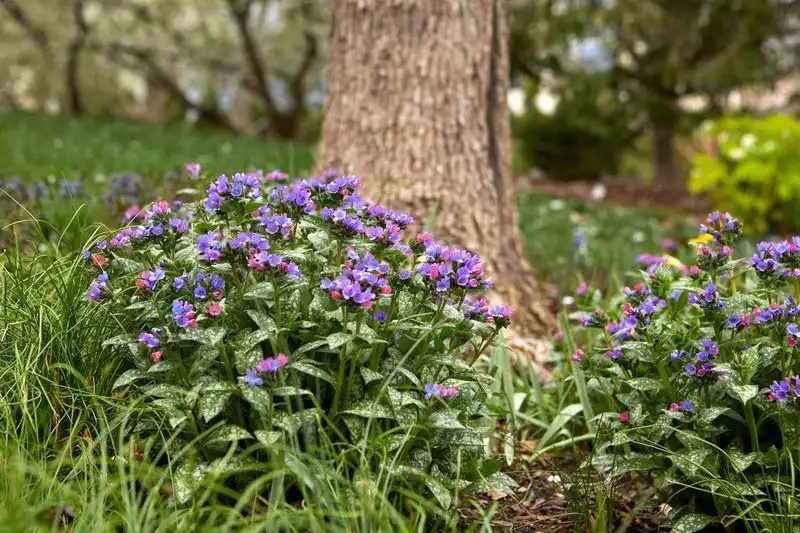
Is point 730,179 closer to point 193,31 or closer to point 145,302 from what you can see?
point 145,302

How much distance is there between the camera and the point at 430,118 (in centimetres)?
404

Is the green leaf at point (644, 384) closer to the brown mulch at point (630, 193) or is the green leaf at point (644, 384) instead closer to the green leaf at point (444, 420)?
the green leaf at point (444, 420)

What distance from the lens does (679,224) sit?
359 inches

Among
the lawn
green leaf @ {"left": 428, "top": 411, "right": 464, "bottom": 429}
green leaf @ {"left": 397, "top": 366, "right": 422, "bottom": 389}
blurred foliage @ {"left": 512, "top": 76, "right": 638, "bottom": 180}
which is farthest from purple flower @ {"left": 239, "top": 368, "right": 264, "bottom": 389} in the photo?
blurred foliage @ {"left": 512, "top": 76, "right": 638, "bottom": 180}

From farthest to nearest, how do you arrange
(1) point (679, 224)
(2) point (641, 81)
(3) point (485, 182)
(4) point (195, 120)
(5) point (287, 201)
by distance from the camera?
1. (4) point (195, 120)
2. (2) point (641, 81)
3. (1) point (679, 224)
4. (3) point (485, 182)
5. (5) point (287, 201)

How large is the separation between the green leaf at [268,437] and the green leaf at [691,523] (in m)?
1.14

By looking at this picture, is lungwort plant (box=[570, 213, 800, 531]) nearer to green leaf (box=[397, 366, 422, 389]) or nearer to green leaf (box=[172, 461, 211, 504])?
green leaf (box=[397, 366, 422, 389])

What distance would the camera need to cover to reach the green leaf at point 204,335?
2012mm

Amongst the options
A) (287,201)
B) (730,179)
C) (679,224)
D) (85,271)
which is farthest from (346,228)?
(679,224)

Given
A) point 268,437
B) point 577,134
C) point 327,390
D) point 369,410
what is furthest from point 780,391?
point 577,134

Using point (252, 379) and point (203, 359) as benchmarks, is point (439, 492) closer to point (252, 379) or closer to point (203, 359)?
point (252, 379)

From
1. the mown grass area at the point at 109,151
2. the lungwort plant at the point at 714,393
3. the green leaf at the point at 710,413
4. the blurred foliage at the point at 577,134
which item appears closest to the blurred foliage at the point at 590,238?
the lungwort plant at the point at 714,393

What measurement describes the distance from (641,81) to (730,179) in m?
5.70

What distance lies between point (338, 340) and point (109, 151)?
242 inches
